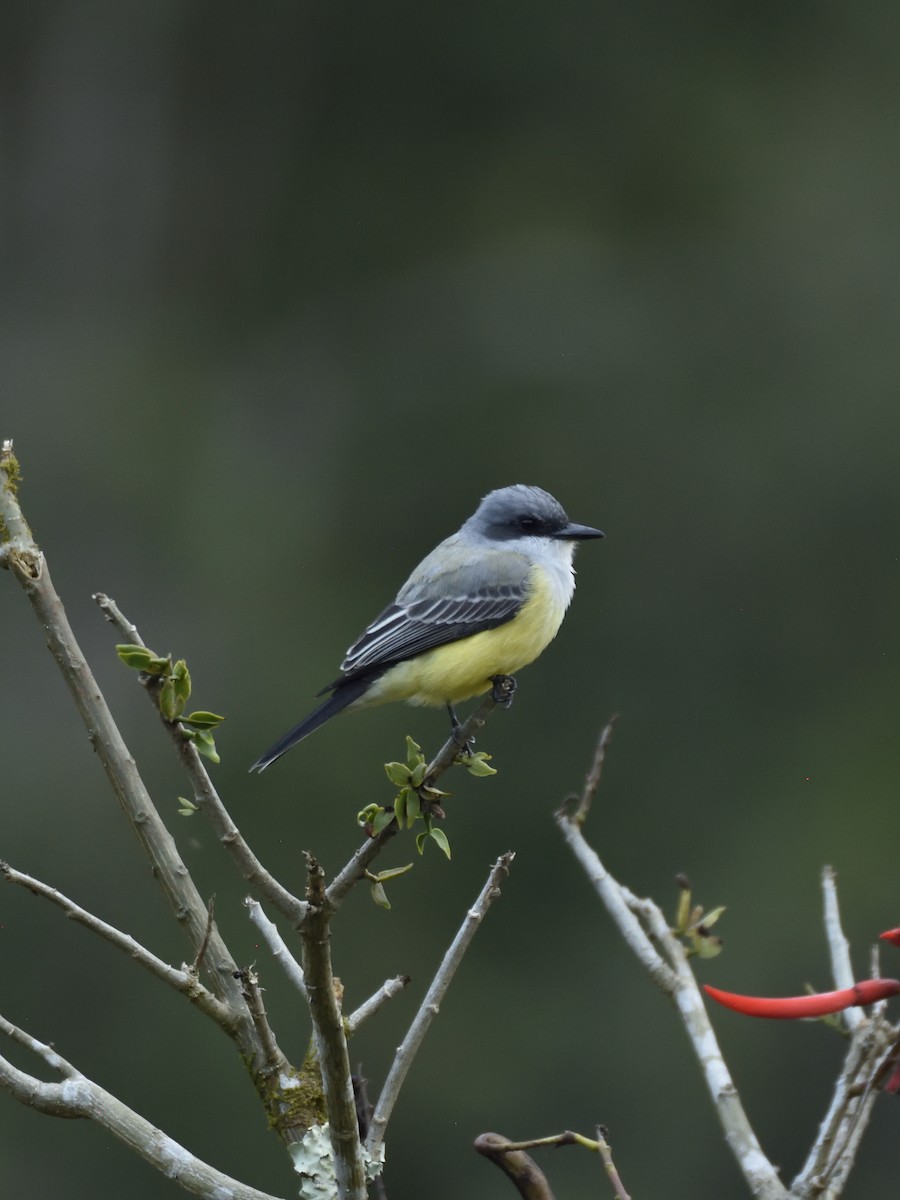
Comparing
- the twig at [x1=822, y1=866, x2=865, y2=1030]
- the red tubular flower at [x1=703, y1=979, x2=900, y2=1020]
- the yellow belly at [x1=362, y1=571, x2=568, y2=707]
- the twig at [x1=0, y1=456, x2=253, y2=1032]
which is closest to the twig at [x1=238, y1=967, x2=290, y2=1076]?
the twig at [x1=0, y1=456, x2=253, y2=1032]

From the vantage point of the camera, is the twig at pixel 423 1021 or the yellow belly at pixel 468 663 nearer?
the twig at pixel 423 1021

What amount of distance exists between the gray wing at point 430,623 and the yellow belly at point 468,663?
0.02 m

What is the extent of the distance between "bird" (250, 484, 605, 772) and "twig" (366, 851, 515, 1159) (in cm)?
128

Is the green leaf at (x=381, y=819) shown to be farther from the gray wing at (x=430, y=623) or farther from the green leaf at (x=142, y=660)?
the gray wing at (x=430, y=623)

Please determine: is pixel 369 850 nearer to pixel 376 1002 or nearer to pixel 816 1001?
pixel 376 1002

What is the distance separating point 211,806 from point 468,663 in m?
1.77

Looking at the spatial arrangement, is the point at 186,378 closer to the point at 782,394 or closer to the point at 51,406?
the point at 51,406

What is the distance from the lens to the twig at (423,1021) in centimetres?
185

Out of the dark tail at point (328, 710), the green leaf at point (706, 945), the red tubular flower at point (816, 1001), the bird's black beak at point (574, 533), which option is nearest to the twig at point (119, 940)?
the red tubular flower at point (816, 1001)

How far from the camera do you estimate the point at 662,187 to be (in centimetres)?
1064

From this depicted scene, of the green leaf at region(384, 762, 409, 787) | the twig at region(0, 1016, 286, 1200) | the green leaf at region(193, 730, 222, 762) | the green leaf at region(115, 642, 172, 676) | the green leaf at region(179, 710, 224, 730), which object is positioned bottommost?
the twig at region(0, 1016, 286, 1200)

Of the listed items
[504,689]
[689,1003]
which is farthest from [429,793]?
[504,689]

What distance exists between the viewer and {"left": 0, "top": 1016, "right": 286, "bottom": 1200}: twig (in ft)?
5.74

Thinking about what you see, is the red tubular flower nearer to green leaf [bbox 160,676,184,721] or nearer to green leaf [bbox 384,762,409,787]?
green leaf [bbox 384,762,409,787]
